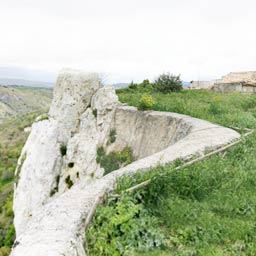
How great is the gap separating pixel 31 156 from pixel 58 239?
54.5ft

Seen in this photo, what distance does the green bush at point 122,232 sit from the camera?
437cm

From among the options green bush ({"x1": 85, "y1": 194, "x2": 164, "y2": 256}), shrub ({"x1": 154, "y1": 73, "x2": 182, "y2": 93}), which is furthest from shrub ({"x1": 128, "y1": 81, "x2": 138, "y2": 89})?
green bush ({"x1": 85, "y1": 194, "x2": 164, "y2": 256})

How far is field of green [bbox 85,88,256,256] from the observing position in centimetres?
447

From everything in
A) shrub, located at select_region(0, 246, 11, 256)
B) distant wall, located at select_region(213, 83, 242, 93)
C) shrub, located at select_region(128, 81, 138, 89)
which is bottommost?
shrub, located at select_region(0, 246, 11, 256)

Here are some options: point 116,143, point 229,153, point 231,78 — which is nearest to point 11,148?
point 231,78

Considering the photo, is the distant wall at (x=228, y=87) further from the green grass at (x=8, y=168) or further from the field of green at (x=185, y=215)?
the field of green at (x=185, y=215)

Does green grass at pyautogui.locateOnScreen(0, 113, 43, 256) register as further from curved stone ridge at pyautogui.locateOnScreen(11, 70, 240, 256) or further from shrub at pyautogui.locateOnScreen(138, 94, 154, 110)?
shrub at pyautogui.locateOnScreen(138, 94, 154, 110)

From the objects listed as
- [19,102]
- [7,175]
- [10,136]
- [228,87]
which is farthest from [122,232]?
[19,102]

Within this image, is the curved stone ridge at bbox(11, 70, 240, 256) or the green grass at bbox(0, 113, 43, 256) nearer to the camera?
the curved stone ridge at bbox(11, 70, 240, 256)

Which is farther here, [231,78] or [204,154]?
[231,78]

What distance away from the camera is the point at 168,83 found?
22719 mm

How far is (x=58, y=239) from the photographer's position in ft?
12.4

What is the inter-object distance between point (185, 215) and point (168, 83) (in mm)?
18043

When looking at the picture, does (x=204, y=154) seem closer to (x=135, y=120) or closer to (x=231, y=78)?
(x=135, y=120)
